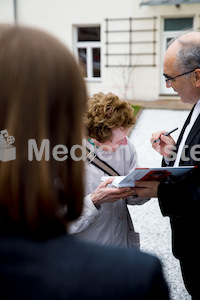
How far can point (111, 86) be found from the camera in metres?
12.8

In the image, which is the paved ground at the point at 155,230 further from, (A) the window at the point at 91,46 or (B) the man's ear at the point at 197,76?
(A) the window at the point at 91,46

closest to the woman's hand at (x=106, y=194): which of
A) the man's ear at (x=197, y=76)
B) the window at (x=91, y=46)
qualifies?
the man's ear at (x=197, y=76)

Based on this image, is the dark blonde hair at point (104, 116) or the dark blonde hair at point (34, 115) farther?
the dark blonde hair at point (104, 116)

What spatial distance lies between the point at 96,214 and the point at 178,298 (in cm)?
135

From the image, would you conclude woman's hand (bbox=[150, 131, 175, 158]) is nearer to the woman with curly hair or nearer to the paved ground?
the woman with curly hair

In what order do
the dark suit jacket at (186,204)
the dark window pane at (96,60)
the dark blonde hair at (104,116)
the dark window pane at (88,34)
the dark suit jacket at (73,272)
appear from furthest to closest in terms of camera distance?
the dark window pane at (96,60) < the dark window pane at (88,34) < the dark blonde hair at (104,116) < the dark suit jacket at (186,204) < the dark suit jacket at (73,272)

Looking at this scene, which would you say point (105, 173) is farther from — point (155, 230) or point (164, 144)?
point (155, 230)

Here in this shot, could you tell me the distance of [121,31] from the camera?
1215 centimetres

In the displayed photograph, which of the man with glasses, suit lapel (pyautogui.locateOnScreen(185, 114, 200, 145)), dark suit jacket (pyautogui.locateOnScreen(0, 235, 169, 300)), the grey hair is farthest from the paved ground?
dark suit jacket (pyautogui.locateOnScreen(0, 235, 169, 300))

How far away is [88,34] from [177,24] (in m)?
3.13

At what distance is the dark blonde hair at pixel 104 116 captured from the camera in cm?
177

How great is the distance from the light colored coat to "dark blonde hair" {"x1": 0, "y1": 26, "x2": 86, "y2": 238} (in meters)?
1.07

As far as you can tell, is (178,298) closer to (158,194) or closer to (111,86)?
(158,194)

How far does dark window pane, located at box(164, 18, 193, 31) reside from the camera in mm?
11570
